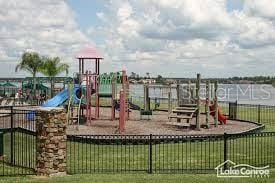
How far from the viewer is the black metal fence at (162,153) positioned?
12805 millimetres

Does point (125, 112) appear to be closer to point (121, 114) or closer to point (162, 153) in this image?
point (121, 114)

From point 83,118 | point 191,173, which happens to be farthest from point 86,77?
point 191,173

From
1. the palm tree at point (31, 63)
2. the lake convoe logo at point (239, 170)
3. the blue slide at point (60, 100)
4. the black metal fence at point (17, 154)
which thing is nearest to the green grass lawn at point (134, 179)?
the lake convoe logo at point (239, 170)

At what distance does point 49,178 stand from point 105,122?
13193 mm

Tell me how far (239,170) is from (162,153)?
3.53 metres

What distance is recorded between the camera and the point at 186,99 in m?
24.6

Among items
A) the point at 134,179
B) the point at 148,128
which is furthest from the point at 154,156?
the point at 148,128

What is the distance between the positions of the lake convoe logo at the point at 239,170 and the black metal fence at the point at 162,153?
0.79 ft

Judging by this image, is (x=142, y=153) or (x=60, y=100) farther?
(x=60, y=100)

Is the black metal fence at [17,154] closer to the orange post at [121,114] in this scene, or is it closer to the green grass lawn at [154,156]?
the green grass lawn at [154,156]

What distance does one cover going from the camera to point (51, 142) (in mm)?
11430

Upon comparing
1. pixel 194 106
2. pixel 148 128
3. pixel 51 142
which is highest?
pixel 194 106

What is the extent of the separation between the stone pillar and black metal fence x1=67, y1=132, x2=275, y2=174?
2.33 feet

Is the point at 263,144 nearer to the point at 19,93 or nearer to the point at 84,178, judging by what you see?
the point at 84,178
